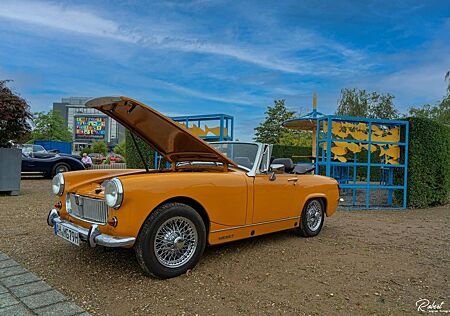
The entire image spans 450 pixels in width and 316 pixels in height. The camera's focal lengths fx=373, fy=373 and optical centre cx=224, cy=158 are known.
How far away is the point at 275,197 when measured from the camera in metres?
4.83

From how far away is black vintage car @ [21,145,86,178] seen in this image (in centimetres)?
1439

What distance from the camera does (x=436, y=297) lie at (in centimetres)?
338

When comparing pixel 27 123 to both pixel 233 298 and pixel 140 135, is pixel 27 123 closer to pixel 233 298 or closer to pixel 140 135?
pixel 140 135

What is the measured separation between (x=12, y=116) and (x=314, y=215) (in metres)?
8.01

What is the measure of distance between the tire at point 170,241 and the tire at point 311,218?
204 centimetres

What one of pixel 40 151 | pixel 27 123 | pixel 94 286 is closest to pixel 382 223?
pixel 94 286

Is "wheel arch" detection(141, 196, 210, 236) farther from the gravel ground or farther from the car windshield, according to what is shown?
the car windshield

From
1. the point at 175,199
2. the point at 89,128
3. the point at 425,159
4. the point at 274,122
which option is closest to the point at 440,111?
the point at 274,122

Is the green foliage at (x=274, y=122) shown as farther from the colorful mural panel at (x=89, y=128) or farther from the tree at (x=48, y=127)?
the colorful mural panel at (x=89, y=128)

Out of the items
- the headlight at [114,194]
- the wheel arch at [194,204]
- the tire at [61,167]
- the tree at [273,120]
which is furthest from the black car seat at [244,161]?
the tree at [273,120]

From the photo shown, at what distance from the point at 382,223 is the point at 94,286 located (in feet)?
18.4

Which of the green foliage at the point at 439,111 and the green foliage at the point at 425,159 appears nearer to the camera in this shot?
the green foliage at the point at 425,159

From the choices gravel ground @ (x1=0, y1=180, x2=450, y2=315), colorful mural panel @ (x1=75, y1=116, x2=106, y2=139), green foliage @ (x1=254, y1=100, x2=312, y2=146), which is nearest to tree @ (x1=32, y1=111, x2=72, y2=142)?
green foliage @ (x1=254, y1=100, x2=312, y2=146)

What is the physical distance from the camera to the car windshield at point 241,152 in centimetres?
489
